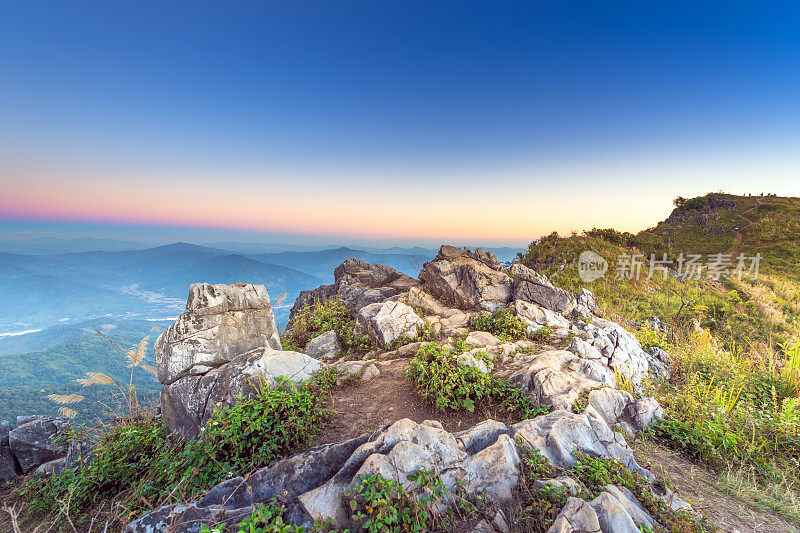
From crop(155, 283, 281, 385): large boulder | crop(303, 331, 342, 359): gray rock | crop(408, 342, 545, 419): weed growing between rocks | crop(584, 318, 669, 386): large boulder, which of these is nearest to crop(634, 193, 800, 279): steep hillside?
crop(584, 318, 669, 386): large boulder

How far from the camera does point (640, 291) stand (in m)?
19.4

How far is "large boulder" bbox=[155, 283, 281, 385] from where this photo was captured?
23.5 feet

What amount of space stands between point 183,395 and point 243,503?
408 cm

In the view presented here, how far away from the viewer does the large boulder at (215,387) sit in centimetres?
640

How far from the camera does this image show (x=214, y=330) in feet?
25.2

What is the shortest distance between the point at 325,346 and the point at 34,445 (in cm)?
947

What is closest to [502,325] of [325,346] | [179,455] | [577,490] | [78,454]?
[325,346]

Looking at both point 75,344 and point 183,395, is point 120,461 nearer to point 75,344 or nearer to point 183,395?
point 183,395

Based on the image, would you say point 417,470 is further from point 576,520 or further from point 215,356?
point 215,356

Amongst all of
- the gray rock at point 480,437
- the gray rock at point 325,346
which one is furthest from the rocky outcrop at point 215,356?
the gray rock at point 480,437

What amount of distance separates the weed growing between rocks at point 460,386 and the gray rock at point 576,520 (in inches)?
120

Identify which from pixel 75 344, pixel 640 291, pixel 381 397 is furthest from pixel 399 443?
pixel 75 344

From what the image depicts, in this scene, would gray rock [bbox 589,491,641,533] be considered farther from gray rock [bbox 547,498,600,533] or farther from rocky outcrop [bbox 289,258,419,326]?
rocky outcrop [bbox 289,258,419,326]

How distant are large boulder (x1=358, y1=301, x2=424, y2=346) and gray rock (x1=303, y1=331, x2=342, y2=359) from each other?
1.21 meters
